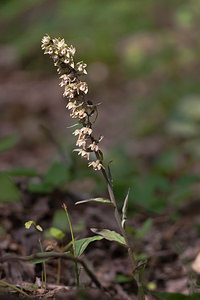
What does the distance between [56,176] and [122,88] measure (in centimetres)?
461

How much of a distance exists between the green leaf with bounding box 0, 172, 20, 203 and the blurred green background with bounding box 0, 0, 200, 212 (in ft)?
2.15

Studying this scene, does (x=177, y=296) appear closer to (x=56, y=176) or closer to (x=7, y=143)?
(x=56, y=176)

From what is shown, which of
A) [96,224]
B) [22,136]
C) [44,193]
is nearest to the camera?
[96,224]

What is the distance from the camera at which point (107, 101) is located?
6.48 m

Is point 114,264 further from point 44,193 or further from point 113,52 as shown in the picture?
point 113,52

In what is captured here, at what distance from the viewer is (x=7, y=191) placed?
2082 millimetres

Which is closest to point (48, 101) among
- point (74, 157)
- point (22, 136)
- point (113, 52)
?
point (22, 136)

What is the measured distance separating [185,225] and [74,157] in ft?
2.92

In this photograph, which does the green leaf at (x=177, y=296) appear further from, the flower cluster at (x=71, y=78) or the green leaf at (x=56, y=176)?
the green leaf at (x=56, y=176)

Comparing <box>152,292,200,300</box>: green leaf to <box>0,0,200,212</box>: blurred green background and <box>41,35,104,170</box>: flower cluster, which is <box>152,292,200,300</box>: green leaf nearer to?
<box>41,35,104,170</box>: flower cluster

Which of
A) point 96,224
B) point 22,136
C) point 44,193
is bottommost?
point 96,224

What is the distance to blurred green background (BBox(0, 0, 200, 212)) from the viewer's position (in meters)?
3.68

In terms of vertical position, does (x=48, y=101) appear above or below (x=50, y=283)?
above

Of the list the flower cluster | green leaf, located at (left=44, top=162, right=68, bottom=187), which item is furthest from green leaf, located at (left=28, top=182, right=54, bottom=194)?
the flower cluster
